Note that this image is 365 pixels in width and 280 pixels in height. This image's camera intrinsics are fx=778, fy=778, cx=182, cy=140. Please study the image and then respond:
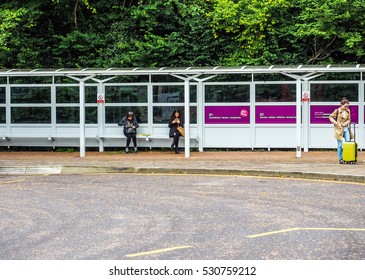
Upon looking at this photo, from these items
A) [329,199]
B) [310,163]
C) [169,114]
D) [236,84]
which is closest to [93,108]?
[169,114]

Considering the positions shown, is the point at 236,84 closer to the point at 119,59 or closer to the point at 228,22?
the point at 228,22

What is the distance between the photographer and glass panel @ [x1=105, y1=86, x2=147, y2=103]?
1027 inches

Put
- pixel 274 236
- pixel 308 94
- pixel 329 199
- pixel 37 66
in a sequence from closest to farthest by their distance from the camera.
→ pixel 274 236 < pixel 329 199 < pixel 308 94 < pixel 37 66

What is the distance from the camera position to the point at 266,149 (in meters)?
25.6

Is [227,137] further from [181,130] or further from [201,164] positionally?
[201,164]

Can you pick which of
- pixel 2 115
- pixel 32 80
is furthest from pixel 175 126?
pixel 2 115

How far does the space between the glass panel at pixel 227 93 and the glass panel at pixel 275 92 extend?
15.9 inches

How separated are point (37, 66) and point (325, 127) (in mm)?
11908

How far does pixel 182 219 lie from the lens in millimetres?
11594

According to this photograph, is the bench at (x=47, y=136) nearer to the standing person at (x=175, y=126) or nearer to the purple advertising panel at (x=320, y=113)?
the standing person at (x=175, y=126)

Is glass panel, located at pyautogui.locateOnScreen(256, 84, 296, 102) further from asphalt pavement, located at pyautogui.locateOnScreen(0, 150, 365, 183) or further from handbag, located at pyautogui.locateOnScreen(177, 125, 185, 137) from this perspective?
handbag, located at pyautogui.locateOnScreen(177, 125, 185, 137)

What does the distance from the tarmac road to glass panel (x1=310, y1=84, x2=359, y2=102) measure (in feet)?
28.0

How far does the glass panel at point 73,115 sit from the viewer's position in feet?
87.0

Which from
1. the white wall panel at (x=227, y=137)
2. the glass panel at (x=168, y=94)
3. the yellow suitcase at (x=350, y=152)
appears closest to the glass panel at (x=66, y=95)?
the glass panel at (x=168, y=94)
